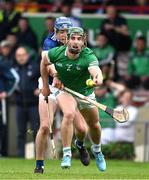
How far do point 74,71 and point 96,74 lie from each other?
64 cm

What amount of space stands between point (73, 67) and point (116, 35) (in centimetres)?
913

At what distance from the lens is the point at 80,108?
49.7ft

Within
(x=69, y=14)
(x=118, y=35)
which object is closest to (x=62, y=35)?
(x=118, y=35)

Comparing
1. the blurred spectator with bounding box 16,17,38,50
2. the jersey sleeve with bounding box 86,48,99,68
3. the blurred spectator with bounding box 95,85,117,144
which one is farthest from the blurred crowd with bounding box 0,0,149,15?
the jersey sleeve with bounding box 86,48,99,68

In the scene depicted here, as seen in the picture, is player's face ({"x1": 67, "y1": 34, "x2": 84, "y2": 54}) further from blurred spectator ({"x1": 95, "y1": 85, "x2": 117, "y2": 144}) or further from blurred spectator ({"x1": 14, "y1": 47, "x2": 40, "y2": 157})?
blurred spectator ({"x1": 95, "y1": 85, "x2": 117, "y2": 144})

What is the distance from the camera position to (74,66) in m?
14.8

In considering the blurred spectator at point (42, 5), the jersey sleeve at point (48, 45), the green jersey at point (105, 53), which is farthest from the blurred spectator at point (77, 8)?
the jersey sleeve at point (48, 45)

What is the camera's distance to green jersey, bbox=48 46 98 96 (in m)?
14.8

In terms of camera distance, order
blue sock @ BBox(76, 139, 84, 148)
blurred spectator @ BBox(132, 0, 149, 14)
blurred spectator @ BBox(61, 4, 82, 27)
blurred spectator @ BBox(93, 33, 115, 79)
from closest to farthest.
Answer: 1. blue sock @ BBox(76, 139, 84, 148)
2. blurred spectator @ BBox(93, 33, 115, 79)
3. blurred spectator @ BBox(61, 4, 82, 27)
4. blurred spectator @ BBox(132, 0, 149, 14)

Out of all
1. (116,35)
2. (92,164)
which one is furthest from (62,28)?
(116,35)

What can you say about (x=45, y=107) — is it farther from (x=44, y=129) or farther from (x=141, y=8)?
(x=141, y=8)

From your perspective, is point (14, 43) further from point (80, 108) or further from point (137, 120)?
point (80, 108)

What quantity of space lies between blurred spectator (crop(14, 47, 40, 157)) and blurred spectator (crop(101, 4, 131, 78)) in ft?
8.63

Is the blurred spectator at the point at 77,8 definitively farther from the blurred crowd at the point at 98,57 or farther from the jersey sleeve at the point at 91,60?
the jersey sleeve at the point at 91,60
